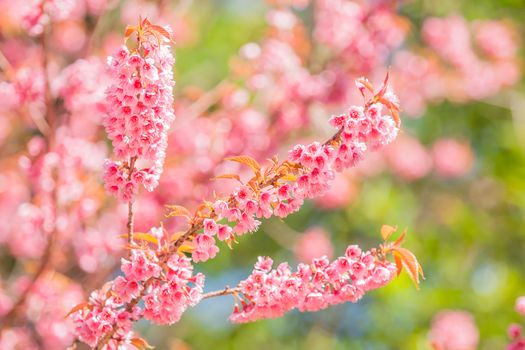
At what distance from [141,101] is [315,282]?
0.58 meters

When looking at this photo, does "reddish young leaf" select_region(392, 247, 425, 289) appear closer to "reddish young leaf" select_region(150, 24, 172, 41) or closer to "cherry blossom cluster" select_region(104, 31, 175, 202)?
"cherry blossom cluster" select_region(104, 31, 175, 202)

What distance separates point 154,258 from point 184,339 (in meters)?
4.98

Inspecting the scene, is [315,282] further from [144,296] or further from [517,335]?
[517,335]

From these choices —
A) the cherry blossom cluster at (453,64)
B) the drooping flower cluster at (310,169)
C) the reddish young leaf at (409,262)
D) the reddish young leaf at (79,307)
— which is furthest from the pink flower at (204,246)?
the cherry blossom cluster at (453,64)

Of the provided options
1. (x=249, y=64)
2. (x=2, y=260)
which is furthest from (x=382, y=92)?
(x=2, y=260)

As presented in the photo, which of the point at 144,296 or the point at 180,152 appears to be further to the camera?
the point at 180,152

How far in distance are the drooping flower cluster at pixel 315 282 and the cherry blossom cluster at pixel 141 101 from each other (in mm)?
380

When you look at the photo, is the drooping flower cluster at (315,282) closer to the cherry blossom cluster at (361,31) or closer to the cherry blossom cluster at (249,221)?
the cherry blossom cluster at (249,221)

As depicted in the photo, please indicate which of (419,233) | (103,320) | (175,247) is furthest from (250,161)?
(419,233)

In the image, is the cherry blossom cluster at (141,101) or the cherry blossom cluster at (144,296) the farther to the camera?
the cherry blossom cluster at (144,296)

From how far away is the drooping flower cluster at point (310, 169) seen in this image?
5.21ft

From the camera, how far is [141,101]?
157 centimetres

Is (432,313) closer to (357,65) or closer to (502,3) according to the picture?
(357,65)

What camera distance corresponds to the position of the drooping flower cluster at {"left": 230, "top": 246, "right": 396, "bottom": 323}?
5.66 ft
